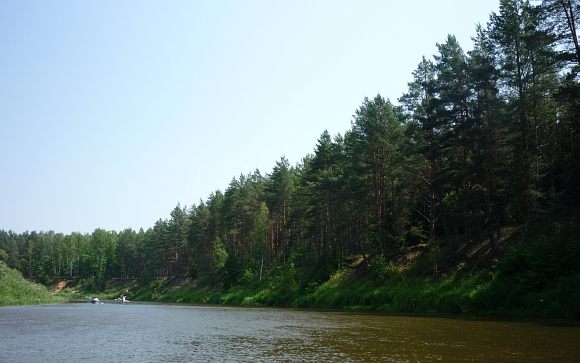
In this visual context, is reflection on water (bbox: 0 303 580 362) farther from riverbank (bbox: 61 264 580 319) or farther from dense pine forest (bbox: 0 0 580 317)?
dense pine forest (bbox: 0 0 580 317)

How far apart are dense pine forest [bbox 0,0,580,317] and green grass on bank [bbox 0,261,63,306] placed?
31.8m

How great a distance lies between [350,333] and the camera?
84.9ft

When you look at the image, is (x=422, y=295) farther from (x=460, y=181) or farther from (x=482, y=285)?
(x=460, y=181)

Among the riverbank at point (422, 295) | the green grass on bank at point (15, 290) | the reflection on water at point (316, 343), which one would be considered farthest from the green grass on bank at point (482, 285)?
the green grass on bank at point (15, 290)

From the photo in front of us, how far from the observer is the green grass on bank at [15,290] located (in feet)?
213

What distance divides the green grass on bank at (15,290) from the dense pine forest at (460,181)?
3182 cm

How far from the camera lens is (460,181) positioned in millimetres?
43438

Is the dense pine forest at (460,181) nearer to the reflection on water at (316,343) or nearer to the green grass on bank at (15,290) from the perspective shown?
the reflection on water at (316,343)

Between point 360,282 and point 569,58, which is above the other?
point 569,58

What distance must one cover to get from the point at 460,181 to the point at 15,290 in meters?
62.6

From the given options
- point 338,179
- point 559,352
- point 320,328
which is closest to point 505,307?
point 320,328

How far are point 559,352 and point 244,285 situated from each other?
71700 millimetres

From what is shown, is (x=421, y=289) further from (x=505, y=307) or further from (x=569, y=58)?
(x=569, y=58)

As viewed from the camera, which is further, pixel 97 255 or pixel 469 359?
pixel 97 255
